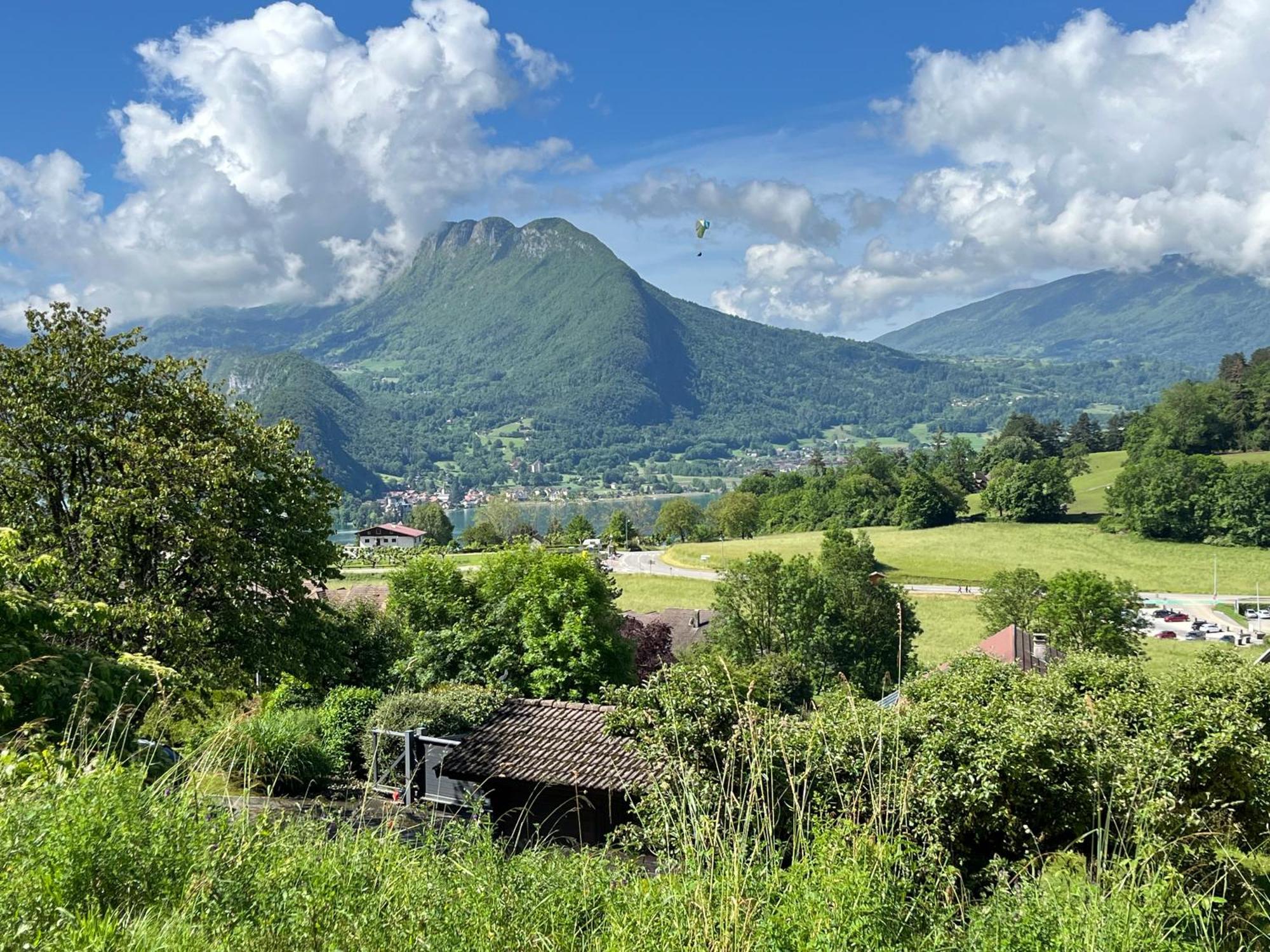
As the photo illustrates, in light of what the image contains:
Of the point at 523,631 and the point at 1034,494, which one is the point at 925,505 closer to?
the point at 1034,494

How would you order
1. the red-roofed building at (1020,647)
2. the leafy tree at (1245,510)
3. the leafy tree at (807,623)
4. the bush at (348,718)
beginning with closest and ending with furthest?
the bush at (348,718), the red-roofed building at (1020,647), the leafy tree at (807,623), the leafy tree at (1245,510)

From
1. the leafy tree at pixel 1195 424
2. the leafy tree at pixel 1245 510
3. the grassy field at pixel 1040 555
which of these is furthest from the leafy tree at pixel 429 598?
the leafy tree at pixel 1195 424

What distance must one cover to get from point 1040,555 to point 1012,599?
30270mm

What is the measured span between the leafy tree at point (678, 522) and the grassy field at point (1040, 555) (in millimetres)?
20134

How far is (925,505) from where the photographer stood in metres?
84.9

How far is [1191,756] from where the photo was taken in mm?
10625

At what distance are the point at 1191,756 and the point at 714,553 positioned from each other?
2686 inches

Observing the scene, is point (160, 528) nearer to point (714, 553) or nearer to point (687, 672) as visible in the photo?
point (687, 672)

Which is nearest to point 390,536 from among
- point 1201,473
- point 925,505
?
point 925,505

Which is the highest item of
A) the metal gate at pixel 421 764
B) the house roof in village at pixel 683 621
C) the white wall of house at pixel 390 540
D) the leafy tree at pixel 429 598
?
the leafy tree at pixel 429 598

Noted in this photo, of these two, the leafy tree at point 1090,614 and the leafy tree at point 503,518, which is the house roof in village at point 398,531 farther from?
the leafy tree at point 1090,614

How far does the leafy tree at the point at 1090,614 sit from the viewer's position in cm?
3512

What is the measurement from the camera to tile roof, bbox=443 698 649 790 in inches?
561

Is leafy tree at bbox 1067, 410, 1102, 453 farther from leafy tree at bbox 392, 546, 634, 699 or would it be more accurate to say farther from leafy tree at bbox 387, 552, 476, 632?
leafy tree at bbox 387, 552, 476, 632
